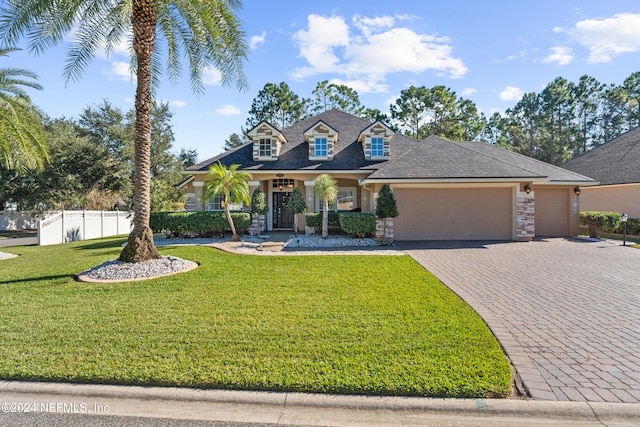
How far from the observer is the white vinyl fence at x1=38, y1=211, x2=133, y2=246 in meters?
16.2

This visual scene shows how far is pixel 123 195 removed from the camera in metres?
26.6

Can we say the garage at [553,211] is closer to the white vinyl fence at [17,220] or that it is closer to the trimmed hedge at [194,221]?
the trimmed hedge at [194,221]

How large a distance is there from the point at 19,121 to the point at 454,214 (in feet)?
59.7

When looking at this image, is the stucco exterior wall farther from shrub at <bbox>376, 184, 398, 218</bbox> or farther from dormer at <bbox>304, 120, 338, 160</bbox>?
dormer at <bbox>304, 120, 338, 160</bbox>

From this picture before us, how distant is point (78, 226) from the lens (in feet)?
59.4

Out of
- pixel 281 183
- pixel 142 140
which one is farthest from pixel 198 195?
pixel 142 140

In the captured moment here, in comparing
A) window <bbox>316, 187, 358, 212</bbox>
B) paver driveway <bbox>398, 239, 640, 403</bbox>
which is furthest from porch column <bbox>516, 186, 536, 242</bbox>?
window <bbox>316, 187, 358, 212</bbox>

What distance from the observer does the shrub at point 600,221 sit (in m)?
15.7

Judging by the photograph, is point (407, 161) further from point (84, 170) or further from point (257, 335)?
point (84, 170)

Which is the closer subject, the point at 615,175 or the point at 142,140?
the point at 142,140

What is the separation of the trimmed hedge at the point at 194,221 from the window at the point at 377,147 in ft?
26.0

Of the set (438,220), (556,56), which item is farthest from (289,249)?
(556,56)

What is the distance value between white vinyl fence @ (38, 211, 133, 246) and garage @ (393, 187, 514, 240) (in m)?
16.1

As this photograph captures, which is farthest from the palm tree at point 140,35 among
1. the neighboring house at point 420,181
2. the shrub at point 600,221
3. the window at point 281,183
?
the shrub at point 600,221
